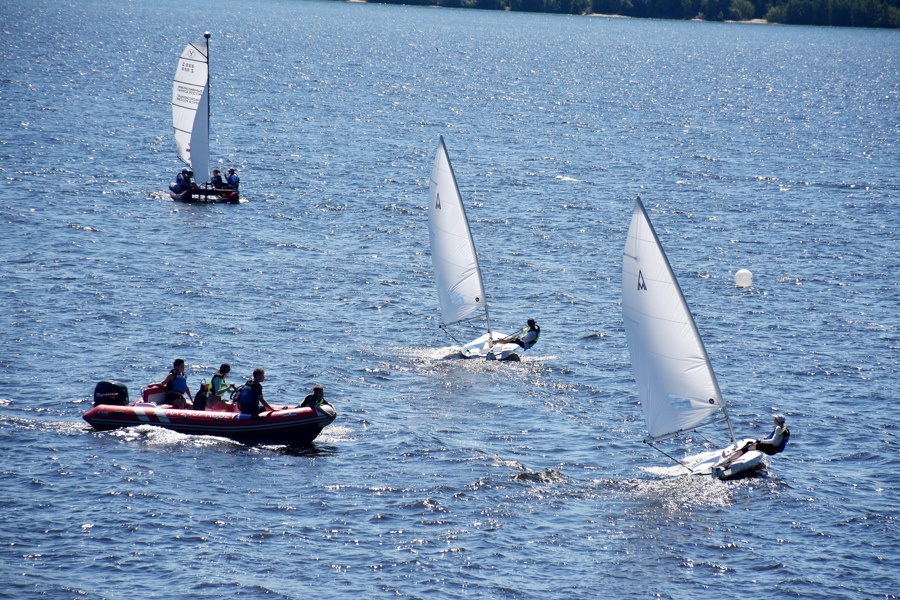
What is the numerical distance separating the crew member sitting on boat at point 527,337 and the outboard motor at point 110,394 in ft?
54.8

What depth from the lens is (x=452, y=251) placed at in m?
49.2

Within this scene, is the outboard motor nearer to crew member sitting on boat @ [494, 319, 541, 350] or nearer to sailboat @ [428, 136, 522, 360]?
sailboat @ [428, 136, 522, 360]

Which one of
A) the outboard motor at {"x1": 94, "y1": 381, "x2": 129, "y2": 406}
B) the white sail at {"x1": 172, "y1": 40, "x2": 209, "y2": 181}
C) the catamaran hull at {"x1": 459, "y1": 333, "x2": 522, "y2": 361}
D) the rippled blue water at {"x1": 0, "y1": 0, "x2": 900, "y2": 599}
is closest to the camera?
the rippled blue water at {"x1": 0, "y1": 0, "x2": 900, "y2": 599}

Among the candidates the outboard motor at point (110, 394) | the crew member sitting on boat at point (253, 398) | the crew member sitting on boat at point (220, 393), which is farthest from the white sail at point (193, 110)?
the crew member sitting on boat at point (253, 398)

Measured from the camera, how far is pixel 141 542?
30594 millimetres

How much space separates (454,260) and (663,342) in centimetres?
1505

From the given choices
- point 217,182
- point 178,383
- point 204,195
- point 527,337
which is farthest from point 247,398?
point 217,182

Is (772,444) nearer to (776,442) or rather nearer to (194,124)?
(776,442)

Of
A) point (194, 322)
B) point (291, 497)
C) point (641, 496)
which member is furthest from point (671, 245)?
point (291, 497)

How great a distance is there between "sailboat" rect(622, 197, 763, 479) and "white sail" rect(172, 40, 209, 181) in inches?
1828

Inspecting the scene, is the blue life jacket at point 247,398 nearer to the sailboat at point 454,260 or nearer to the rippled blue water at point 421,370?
the rippled blue water at point 421,370

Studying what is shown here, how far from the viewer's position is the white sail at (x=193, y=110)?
75562mm

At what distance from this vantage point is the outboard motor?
37.9 m

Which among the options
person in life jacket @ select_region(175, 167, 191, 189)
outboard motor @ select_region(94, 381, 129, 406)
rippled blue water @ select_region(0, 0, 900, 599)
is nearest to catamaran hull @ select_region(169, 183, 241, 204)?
person in life jacket @ select_region(175, 167, 191, 189)
